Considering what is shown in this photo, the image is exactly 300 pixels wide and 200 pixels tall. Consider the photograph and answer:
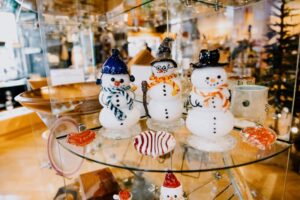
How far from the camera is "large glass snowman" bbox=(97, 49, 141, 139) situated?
0.81 meters

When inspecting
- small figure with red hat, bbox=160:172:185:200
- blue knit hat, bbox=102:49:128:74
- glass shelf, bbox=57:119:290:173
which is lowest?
small figure with red hat, bbox=160:172:185:200

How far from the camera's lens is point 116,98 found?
0.82m

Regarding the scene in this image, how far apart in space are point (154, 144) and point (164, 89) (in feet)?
0.68

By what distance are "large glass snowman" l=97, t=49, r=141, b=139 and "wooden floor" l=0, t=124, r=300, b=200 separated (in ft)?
2.78

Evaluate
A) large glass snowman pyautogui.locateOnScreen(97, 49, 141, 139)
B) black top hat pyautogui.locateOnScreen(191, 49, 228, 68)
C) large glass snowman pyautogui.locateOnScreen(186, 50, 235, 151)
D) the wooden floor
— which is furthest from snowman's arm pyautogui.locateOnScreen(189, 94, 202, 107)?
the wooden floor

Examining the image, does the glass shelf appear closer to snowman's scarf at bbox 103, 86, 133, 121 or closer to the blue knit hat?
snowman's scarf at bbox 103, 86, 133, 121

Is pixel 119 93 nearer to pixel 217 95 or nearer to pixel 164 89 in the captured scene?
pixel 164 89

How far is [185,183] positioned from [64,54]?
2.54 meters

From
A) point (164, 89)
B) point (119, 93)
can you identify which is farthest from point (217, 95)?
point (119, 93)

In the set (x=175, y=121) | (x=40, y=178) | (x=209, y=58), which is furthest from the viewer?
(x=40, y=178)

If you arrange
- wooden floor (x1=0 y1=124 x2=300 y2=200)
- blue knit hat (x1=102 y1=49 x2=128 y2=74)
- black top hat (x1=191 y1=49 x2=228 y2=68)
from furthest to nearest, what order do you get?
wooden floor (x1=0 y1=124 x2=300 y2=200) → blue knit hat (x1=102 y1=49 x2=128 y2=74) → black top hat (x1=191 y1=49 x2=228 y2=68)

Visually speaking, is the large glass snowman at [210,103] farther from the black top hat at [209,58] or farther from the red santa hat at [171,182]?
the red santa hat at [171,182]

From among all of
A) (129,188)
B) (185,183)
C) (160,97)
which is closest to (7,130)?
(129,188)

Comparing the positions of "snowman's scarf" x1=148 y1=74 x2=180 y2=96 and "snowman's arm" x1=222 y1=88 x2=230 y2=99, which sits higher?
"snowman's scarf" x1=148 y1=74 x2=180 y2=96
